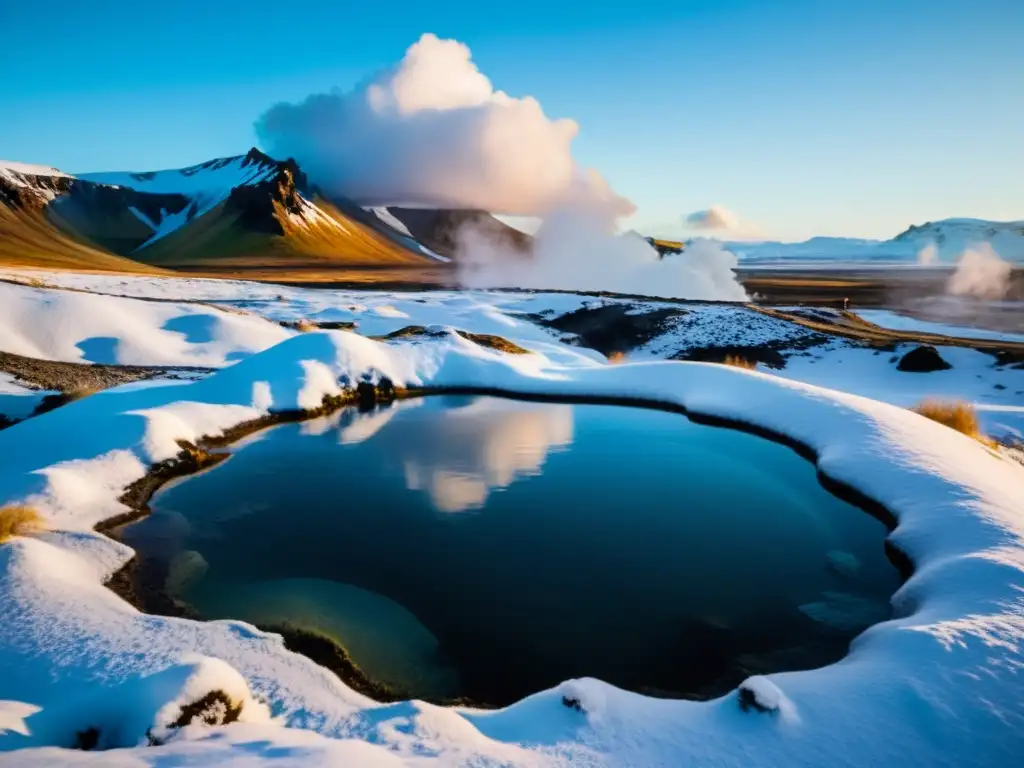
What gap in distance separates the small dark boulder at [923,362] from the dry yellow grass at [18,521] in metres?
37.7

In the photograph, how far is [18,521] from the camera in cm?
1055

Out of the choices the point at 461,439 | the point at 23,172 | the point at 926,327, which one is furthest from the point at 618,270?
the point at 23,172

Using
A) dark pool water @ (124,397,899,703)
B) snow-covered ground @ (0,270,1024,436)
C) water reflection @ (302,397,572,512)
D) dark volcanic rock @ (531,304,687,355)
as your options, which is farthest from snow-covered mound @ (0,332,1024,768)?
dark volcanic rock @ (531,304,687,355)

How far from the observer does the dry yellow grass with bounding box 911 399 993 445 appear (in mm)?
19734

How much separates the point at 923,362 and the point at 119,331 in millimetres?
41190

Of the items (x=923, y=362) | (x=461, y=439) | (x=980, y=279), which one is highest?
(x=980, y=279)

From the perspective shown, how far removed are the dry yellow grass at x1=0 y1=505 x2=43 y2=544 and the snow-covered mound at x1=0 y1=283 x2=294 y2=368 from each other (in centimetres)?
1668

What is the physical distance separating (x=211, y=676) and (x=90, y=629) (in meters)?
2.67

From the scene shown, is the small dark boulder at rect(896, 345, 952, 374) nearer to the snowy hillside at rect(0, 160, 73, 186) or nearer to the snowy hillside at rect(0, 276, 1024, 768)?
the snowy hillside at rect(0, 276, 1024, 768)

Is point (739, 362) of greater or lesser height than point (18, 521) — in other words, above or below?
below

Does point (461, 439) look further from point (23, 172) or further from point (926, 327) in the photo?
point (23, 172)

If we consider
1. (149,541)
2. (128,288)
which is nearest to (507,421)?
(149,541)

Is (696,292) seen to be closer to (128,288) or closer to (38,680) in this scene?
(128,288)

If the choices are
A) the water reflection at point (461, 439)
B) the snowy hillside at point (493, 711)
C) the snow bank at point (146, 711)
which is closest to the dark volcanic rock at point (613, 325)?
the water reflection at point (461, 439)
